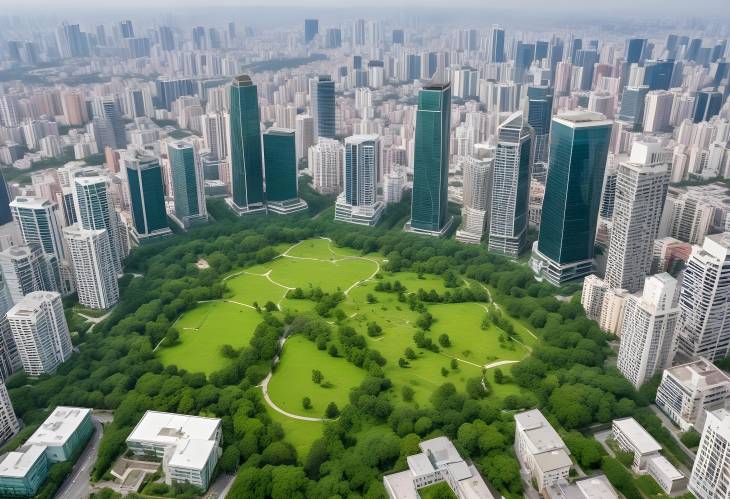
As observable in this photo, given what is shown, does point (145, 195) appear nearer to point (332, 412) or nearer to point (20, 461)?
point (20, 461)

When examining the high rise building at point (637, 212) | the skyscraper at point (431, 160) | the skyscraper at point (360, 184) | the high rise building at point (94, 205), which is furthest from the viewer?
the skyscraper at point (360, 184)

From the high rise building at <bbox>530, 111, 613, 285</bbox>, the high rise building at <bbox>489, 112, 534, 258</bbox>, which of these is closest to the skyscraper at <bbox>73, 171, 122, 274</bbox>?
the high rise building at <bbox>489, 112, 534, 258</bbox>

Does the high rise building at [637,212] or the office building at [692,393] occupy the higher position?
the high rise building at [637,212]

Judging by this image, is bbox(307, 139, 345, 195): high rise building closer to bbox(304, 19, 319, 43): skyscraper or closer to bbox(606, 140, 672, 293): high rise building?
bbox(606, 140, 672, 293): high rise building

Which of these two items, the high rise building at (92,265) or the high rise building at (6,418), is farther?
the high rise building at (92,265)

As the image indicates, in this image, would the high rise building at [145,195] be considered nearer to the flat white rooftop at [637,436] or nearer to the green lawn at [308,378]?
the green lawn at [308,378]

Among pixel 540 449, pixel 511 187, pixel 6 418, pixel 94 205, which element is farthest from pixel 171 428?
pixel 511 187

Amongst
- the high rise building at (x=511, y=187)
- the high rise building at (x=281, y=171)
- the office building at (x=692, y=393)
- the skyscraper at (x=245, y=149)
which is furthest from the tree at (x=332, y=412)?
the skyscraper at (x=245, y=149)

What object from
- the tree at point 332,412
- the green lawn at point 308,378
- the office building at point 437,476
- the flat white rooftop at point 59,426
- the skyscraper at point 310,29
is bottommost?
Answer: the green lawn at point 308,378
